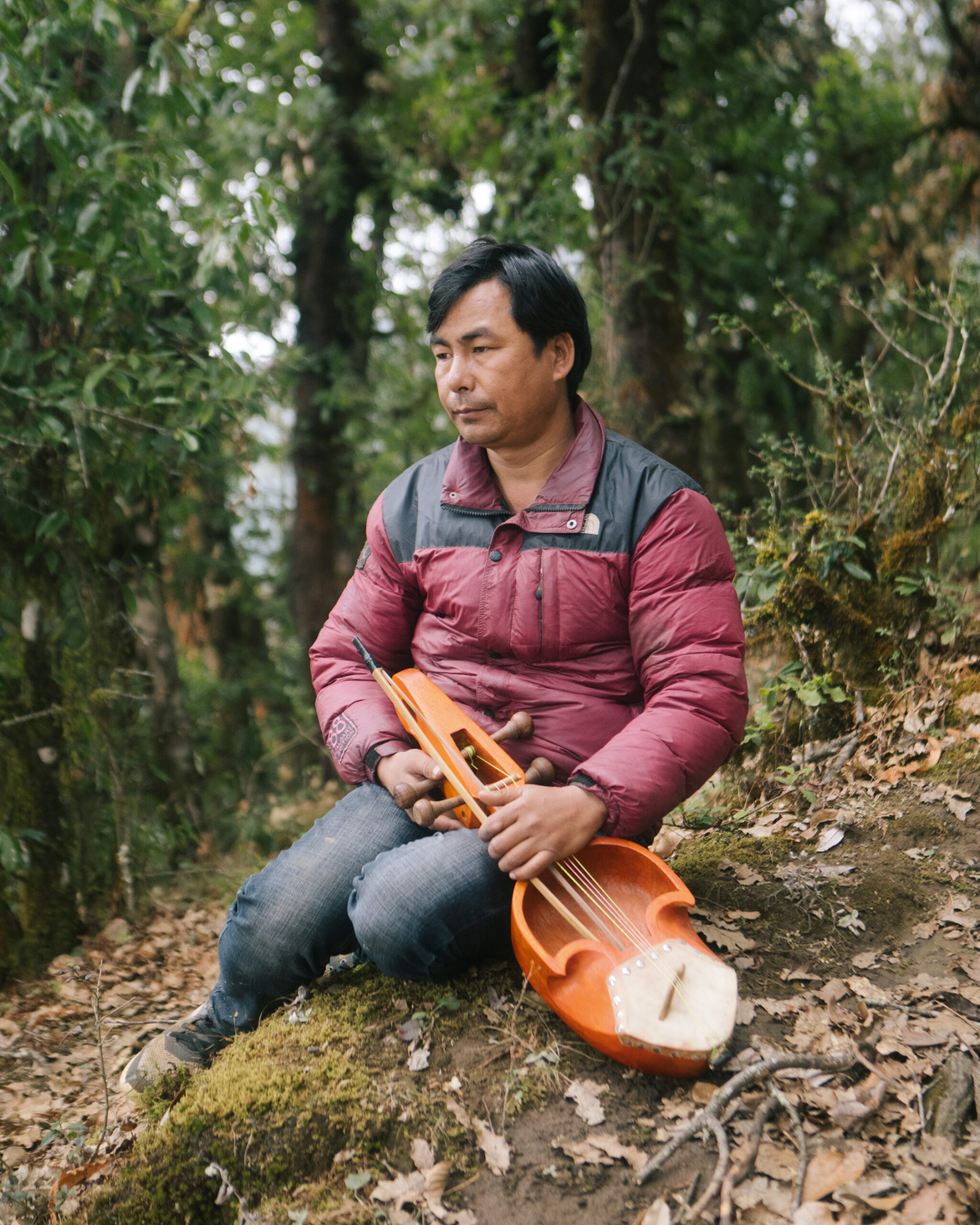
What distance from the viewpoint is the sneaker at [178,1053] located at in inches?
101

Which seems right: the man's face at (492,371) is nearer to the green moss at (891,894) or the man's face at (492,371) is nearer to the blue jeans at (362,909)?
the blue jeans at (362,909)

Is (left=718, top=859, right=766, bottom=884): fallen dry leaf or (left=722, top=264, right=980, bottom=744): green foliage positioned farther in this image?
(left=722, top=264, right=980, bottom=744): green foliage

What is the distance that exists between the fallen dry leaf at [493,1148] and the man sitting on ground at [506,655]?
1.39ft

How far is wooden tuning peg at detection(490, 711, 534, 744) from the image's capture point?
7.97ft

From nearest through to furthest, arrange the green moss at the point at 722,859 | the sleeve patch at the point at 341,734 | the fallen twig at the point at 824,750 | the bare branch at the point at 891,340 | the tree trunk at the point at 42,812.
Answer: the sleeve patch at the point at 341,734 < the green moss at the point at 722,859 < the fallen twig at the point at 824,750 < the bare branch at the point at 891,340 < the tree trunk at the point at 42,812

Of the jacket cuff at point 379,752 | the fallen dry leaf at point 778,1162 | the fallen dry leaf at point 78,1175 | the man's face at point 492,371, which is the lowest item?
the fallen dry leaf at point 78,1175

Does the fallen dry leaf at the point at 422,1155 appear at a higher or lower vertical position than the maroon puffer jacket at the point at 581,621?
lower

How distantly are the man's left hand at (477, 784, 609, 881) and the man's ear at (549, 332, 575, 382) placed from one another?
3.79 feet

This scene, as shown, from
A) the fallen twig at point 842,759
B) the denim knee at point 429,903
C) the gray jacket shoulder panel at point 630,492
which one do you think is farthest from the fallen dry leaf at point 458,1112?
the fallen twig at point 842,759

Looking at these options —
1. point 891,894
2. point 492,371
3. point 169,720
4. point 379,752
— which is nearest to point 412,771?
point 379,752

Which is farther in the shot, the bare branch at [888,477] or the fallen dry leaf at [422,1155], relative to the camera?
the bare branch at [888,477]

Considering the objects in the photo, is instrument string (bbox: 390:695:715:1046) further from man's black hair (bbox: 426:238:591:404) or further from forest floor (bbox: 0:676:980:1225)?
man's black hair (bbox: 426:238:591:404)

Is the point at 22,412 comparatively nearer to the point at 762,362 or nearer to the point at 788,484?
the point at 788,484

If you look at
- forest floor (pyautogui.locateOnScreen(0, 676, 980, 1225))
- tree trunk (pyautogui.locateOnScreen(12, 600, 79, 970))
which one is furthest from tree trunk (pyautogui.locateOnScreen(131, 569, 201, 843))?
forest floor (pyautogui.locateOnScreen(0, 676, 980, 1225))
